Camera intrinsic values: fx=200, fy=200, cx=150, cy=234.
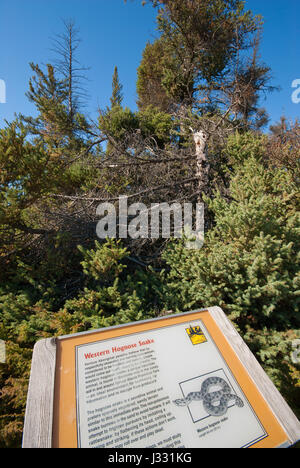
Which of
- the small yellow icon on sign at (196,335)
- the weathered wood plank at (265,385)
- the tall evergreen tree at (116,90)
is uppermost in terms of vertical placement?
the tall evergreen tree at (116,90)

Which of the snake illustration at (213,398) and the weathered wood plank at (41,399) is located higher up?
the weathered wood plank at (41,399)

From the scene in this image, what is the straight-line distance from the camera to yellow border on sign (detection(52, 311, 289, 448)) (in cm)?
129

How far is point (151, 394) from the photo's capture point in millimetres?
1479

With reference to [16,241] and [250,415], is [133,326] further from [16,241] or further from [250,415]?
[16,241]

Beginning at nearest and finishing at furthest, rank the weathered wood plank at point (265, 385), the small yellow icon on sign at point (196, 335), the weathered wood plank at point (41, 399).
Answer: the weathered wood plank at point (41, 399), the weathered wood plank at point (265, 385), the small yellow icon on sign at point (196, 335)

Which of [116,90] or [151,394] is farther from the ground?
[116,90]

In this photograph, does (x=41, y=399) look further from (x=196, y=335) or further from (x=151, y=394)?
(x=196, y=335)

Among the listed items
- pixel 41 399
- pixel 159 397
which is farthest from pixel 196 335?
pixel 41 399

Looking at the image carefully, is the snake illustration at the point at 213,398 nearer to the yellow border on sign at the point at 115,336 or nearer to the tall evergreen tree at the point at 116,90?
the yellow border on sign at the point at 115,336

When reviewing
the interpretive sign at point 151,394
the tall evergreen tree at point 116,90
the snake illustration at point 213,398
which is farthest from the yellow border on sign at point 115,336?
the tall evergreen tree at point 116,90

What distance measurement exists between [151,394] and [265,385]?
35.9 inches

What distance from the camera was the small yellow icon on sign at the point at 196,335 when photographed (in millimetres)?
1842

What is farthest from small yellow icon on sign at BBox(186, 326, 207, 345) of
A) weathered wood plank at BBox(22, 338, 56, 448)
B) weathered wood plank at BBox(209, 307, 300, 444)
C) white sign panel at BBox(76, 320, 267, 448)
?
weathered wood plank at BBox(22, 338, 56, 448)

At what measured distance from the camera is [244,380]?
1.61 meters
